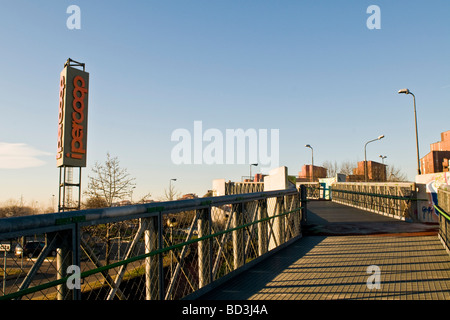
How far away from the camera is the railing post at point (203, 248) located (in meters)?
5.44

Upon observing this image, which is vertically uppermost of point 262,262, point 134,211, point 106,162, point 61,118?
point 61,118

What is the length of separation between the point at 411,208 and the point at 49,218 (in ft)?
60.7

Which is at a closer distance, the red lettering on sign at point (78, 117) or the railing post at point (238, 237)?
the railing post at point (238, 237)

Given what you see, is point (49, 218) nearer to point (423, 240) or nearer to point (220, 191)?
point (423, 240)

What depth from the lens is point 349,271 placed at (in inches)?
246

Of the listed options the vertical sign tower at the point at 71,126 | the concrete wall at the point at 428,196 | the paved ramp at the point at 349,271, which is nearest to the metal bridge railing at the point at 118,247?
the paved ramp at the point at 349,271

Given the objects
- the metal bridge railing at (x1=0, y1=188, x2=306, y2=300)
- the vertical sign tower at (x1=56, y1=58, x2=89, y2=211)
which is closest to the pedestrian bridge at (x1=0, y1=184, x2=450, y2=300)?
the metal bridge railing at (x1=0, y1=188, x2=306, y2=300)

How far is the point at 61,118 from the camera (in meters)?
25.3

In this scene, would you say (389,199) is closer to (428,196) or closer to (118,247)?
(428,196)

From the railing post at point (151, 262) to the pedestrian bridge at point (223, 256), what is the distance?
0.01m

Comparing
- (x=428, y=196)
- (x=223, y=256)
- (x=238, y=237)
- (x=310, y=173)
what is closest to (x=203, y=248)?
(x=223, y=256)

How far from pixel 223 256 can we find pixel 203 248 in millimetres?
948

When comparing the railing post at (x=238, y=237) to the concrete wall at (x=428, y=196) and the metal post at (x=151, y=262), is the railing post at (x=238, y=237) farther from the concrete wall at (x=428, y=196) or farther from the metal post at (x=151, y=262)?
the concrete wall at (x=428, y=196)
